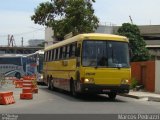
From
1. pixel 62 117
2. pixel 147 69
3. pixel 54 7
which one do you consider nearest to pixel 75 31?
pixel 54 7

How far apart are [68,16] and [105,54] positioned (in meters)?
28.3

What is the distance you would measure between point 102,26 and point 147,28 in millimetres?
6827

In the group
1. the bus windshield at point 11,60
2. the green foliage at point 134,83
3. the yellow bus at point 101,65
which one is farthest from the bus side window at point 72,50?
the bus windshield at point 11,60

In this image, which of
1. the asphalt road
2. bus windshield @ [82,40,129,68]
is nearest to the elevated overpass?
the asphalt road

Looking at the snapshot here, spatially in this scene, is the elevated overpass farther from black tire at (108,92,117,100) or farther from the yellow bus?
the yellow bus

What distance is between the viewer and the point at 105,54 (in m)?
23.6

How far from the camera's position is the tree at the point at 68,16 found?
1994 inches

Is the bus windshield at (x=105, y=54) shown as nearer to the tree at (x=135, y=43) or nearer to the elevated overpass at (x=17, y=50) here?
the tree at (x=135, y=43)

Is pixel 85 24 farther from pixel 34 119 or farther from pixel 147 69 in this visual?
pixel 34 119

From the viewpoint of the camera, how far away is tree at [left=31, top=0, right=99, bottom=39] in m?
50.7

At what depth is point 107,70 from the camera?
76.7 ft

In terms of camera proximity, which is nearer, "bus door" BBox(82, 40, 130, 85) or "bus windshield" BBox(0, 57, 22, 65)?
"bus door" BBox(82, 40, 130, 85)

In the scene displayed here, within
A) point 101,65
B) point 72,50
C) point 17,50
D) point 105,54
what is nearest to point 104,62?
point 101,65

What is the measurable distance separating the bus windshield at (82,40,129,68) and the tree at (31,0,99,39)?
26042mm
